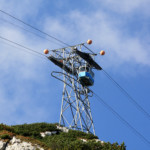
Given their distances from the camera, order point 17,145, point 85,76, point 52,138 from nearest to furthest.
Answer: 1. point 17,145
2. point 52,138
3. point 85,76

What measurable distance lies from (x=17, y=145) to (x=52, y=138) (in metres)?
6.37

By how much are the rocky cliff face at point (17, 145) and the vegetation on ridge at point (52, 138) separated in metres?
0.65

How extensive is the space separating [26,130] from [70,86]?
35.2 feet

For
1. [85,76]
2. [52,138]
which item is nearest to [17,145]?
[52,138]

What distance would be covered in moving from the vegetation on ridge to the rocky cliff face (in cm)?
65

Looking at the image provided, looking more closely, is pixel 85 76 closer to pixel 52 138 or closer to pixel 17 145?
→ pixel 52 138

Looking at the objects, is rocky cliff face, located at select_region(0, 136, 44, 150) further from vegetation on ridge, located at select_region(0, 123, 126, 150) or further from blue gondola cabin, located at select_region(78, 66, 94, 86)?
blue gondola cabin, located at select_region(78, 66, 94, 86)

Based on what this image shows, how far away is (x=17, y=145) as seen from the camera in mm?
25406

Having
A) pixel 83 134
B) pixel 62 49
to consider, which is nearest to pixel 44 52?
pixel 62 49

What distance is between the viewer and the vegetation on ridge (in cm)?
2695

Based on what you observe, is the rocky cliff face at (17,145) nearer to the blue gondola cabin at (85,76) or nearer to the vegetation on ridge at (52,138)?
the vegetation on ridge at (52,138)

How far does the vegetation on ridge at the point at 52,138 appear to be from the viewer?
26953 millimetres

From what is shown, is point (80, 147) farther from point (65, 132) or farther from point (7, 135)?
point (65, 132)

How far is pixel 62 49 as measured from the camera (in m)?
43.5
